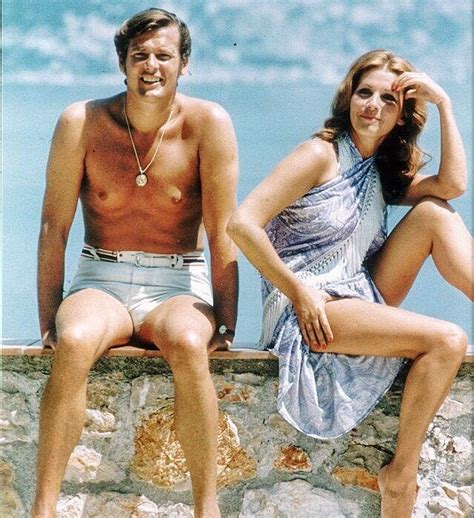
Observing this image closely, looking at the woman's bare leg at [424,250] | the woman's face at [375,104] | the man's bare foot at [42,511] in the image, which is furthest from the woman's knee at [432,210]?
the man's bare foot at [42,511]

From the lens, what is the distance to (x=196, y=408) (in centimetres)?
312

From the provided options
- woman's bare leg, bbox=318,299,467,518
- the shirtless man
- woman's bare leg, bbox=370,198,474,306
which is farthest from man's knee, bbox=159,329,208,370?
woman's bare leg, bbox=370,198,474,306

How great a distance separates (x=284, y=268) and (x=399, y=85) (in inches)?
29.0

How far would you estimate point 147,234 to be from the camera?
11.9ft

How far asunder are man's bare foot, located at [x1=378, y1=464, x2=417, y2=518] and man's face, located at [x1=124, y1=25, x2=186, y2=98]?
1.44 m

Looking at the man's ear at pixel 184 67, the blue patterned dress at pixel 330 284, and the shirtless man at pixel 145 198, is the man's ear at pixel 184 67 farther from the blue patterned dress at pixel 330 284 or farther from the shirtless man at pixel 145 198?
the blue patterned dress at pixel 330 284

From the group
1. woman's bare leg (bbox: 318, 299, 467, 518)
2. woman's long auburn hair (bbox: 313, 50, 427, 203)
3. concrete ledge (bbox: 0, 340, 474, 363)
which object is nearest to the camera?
woman's bare leg (bbox: 318, 299, 467, 518)

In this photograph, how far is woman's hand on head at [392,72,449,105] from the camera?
3.53 meters

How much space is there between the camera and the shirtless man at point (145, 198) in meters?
3.47

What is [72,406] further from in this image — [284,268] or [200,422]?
[284,268]

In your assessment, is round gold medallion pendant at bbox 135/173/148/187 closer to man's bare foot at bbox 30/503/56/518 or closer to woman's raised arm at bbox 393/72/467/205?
woman's raised arm at bbox 393/72/467/205

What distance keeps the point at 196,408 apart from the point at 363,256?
816 mm

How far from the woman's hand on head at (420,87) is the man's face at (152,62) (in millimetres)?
740

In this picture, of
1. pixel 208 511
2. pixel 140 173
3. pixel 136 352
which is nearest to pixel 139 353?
pixel 136 352
